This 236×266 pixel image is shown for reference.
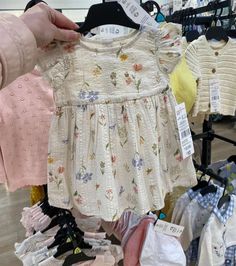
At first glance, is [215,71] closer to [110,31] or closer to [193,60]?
[193,60]

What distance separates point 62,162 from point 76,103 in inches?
6.6

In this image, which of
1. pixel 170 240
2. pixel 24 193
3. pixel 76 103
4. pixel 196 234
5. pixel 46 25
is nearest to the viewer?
pixel 46 25

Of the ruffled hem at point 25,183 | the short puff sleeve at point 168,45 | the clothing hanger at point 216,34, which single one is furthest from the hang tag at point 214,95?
the ruffled hem at point 25,183

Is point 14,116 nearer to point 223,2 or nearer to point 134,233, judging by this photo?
point 134,233

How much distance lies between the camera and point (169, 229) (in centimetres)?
107

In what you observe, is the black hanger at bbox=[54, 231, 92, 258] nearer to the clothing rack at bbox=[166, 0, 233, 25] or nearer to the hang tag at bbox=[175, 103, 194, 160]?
the hang tag at bbox=[175, 103, 194, 160]

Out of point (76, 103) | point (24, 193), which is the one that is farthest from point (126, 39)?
point (24, 193)

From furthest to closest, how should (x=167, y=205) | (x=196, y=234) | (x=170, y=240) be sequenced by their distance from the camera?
(x=167, y=205) → (x=196, y=234) → (x=170, y=240)

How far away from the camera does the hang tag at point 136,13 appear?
0.71 m

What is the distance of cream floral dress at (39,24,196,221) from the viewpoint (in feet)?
2.41

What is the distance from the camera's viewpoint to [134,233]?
3.62ft

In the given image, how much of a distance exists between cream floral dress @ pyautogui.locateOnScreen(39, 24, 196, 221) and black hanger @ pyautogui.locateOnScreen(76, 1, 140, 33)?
1.6 inches

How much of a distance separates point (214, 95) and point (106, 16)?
700 mm

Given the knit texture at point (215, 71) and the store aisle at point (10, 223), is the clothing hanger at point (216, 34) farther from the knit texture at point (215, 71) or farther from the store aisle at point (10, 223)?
the store aisle at point (10, 223)
